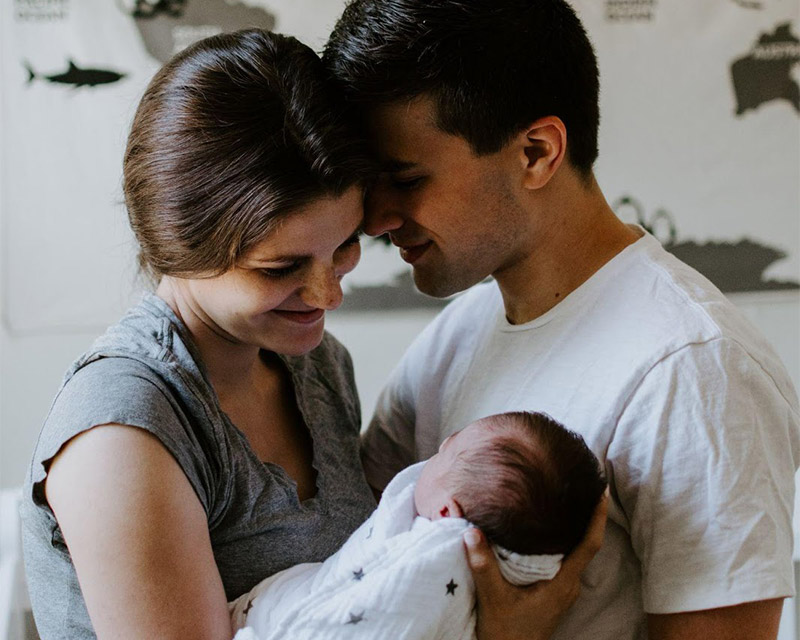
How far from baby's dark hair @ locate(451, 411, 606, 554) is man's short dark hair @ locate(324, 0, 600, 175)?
1.50ft

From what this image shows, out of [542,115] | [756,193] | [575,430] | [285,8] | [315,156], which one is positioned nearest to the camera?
[315,156]

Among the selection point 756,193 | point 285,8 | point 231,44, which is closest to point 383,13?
point 231,44

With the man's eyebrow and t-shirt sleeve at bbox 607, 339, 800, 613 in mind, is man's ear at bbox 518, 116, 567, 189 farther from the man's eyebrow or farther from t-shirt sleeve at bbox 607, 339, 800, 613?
t-shirt sleeve at bbox 607, 339, 800, 613

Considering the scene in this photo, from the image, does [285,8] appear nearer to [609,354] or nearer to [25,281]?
[25,281]

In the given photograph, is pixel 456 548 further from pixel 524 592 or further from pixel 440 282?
pixel 440 282

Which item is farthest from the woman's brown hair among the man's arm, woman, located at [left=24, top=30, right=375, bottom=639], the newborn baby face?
the man's arm

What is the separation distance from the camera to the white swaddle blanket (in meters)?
1.14

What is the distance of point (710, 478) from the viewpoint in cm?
114

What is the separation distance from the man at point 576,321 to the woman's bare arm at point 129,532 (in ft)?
1.22

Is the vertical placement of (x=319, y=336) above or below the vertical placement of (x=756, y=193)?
above

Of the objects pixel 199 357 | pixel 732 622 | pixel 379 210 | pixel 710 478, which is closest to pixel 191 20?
pixel 379 210

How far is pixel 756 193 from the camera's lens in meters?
3.06

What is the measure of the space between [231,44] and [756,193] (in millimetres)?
2312

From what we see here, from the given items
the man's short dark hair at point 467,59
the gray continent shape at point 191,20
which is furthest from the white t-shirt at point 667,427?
the gray continent shape at point 191,20
